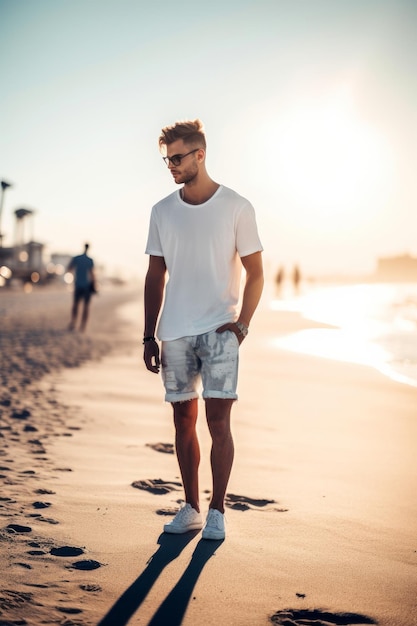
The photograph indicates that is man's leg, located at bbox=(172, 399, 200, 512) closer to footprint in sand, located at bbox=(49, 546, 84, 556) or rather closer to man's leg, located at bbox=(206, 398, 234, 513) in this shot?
man's leg, located at bbox=(206, 398, 234, 513)

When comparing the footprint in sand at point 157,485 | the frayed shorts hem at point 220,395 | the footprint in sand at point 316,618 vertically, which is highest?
the frayed shorts hem at point 220,395

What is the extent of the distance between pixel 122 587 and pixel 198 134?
215cm

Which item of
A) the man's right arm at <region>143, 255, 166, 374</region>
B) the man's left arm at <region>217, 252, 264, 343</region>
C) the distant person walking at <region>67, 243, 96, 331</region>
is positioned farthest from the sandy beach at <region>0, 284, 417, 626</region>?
the distant person walking at <region>67, 243, 96, 331</region>

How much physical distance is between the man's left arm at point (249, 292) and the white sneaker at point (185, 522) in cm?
94

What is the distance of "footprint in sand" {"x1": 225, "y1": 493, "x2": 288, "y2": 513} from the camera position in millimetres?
3678

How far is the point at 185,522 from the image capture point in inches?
130

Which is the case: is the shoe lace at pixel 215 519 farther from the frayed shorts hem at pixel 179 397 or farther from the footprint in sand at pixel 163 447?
the footprint in sand at pixel 163 447

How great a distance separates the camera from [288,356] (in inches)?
471

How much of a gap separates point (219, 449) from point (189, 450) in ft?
0.62

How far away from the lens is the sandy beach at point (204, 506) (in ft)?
8.18

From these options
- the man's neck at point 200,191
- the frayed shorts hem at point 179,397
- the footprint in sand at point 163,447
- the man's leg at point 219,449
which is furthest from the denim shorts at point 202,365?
the footprint in sand at point 163,447

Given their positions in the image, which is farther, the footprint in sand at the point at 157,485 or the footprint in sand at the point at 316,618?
the footprint in sand at the point at 157,485

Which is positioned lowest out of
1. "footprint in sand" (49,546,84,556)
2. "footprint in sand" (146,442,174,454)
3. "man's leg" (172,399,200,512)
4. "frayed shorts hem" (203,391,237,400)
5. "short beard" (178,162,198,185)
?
"footprint in sand" (49,546,84,556)

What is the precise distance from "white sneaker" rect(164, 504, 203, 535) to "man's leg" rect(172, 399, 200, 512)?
0.17 feet
